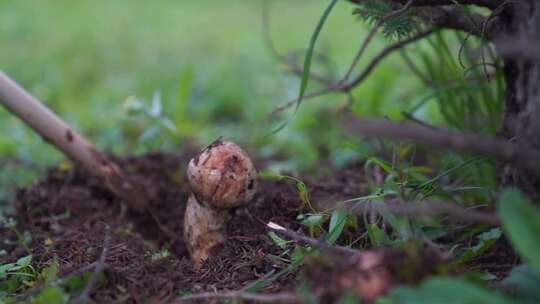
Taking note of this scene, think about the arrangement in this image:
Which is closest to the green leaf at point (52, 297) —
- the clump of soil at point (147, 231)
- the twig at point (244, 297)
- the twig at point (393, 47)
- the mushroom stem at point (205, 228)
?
the clump of soil at point (147, 231)

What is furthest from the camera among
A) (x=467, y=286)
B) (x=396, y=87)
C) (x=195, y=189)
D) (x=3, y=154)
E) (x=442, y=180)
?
(x=396, y=87)

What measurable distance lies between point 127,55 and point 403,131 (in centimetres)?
464

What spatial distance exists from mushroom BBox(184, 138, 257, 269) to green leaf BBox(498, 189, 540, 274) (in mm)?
927

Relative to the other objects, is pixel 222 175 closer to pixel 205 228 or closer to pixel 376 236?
pixel 205 228

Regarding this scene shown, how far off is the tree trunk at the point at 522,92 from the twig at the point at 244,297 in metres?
0.66

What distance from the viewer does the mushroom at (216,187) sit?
1.97 metres

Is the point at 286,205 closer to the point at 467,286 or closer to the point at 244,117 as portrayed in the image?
the point at 467,286

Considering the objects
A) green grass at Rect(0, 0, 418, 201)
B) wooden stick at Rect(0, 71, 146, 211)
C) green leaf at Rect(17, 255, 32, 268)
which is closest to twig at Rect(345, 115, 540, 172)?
green leaf at Rect(17, 255, 32, 268)

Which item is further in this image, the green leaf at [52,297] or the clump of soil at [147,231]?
the clump of soil at [147,231]

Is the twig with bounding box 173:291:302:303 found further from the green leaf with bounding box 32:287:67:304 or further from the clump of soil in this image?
the green leaf with bounding box 32:287:67:304

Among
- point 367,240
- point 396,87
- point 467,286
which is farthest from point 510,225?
point 396,87

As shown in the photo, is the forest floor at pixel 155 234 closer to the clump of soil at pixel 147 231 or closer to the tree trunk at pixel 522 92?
the clump of soil at pixel 147 231

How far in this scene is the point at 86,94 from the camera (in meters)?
4.70

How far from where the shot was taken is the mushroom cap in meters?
1.97
